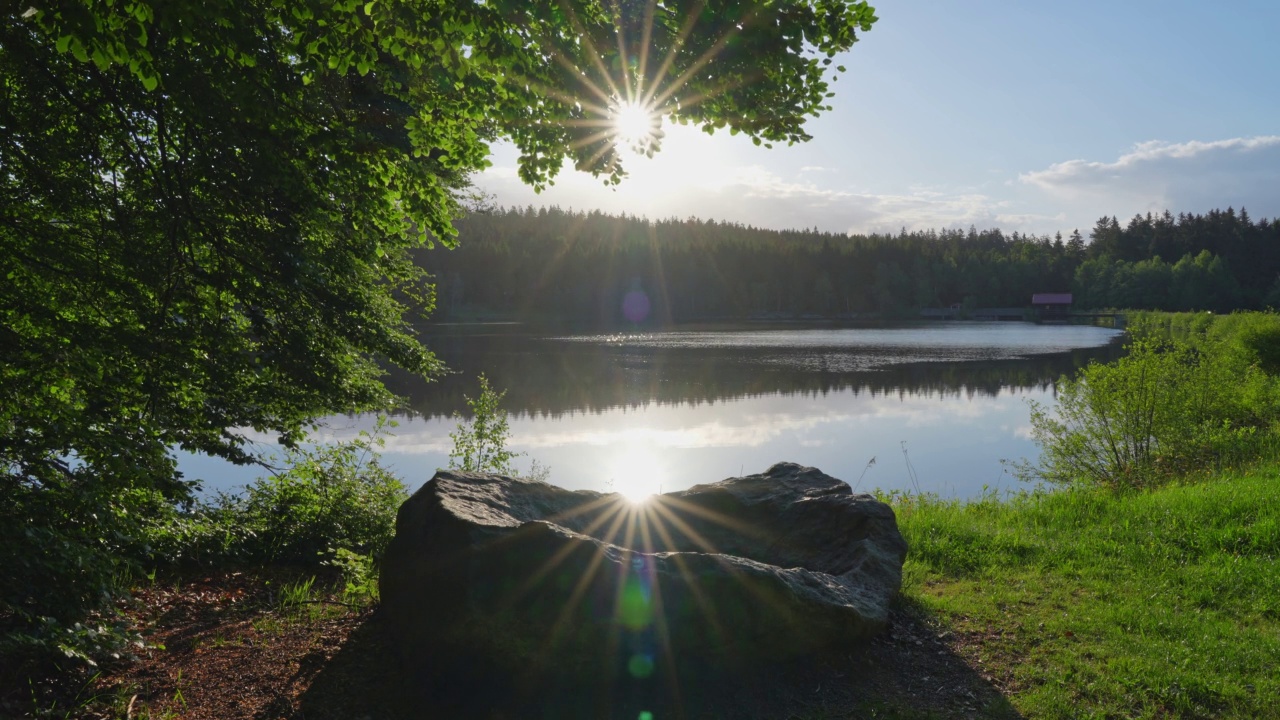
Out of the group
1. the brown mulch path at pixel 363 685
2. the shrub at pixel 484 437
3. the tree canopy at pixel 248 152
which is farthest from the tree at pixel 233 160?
the shrub at pixel 484 437

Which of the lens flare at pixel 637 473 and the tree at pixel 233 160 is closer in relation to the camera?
the tree at pixel 233 160

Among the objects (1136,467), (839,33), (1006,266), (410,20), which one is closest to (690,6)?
(839,33)

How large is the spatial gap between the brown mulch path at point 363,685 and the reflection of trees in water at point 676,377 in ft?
62.3

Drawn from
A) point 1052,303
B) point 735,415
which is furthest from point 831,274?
point 735,415

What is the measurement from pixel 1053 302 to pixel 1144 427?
4668 inches

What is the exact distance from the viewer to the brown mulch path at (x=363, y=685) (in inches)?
172

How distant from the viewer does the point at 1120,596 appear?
6.26 m

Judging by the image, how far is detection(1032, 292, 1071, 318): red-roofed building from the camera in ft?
382

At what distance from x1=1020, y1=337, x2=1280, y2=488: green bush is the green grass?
411 centimetres

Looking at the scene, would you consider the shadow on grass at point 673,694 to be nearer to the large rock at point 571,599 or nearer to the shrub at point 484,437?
the large rock at point 571,599

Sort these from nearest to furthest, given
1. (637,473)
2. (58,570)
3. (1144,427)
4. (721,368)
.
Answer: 1. (58,570)
2. (1144,427)
3. (637,473)
4. (721,368)

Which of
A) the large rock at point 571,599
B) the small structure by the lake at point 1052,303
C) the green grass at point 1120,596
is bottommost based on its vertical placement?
the green grass at point 1120,596

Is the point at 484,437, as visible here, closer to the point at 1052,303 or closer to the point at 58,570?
the point at 58,570

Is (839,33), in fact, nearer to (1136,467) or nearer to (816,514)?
(816,514)
